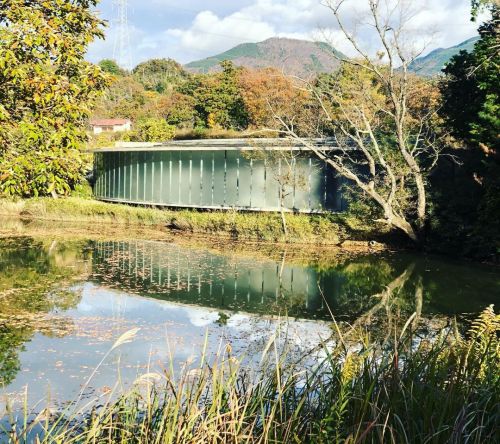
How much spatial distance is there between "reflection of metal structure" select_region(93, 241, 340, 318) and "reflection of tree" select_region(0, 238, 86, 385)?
894mm

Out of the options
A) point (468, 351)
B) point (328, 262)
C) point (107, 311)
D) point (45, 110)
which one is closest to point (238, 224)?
point (328, 262)

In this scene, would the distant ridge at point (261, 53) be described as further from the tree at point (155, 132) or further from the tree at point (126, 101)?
the tree at point (155, 132)

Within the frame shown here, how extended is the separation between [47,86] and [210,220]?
14.4 m

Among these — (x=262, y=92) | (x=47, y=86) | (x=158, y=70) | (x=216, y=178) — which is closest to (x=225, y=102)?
(x=262, y=92)

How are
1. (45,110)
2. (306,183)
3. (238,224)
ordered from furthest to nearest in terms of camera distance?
(306,183) → (238,224) → (45,110)

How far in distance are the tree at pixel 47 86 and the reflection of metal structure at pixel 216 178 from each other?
46.8ft

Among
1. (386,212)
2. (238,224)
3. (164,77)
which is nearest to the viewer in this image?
(386,212)

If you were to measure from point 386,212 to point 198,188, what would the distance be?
28.1 ft

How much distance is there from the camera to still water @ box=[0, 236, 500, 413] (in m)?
6.59

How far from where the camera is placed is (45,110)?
193 inches

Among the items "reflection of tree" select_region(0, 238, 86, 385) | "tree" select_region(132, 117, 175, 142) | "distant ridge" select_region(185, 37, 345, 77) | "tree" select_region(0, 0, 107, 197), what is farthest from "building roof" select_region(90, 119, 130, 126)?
"tree" select_region(0, 0, 107, 197)

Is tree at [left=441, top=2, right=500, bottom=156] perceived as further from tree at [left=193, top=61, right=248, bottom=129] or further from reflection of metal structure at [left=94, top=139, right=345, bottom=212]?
tree at [left=193, top=61, right=248, bottom=129]

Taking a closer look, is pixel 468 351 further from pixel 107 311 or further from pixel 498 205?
pixel 498 205

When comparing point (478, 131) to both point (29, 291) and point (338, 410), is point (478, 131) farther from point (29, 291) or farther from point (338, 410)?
point (338, 410)
